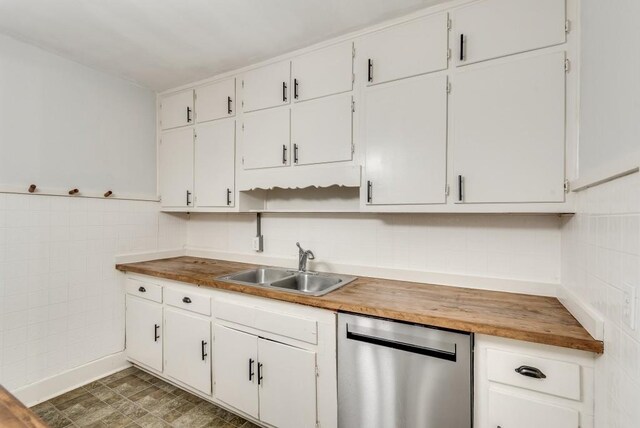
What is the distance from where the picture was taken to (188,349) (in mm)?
2189

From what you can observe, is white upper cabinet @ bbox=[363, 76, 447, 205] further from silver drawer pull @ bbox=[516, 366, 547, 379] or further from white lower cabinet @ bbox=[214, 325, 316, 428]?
white lower cabinet @ bbox=[214, 325, 316, 428]

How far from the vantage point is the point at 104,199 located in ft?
8.38

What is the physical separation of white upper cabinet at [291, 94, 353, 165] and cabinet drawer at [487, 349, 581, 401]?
132cm

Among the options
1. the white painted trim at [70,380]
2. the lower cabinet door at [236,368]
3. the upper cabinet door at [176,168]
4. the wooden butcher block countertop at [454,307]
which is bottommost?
the white painted trim at [70,380]

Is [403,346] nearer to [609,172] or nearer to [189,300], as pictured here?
[609,172]

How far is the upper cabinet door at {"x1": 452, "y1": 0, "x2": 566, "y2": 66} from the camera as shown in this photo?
1430 millimetres

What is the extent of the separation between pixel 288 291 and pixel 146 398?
4.90ft

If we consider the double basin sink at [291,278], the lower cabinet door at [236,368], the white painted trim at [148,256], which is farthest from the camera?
the white painted trim at [148,256]

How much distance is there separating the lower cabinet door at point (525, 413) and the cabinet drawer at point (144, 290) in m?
2.27

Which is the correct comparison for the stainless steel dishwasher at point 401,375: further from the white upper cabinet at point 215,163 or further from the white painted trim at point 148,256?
the white painted trim at point 148,256

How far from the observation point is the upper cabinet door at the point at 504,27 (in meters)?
1.43

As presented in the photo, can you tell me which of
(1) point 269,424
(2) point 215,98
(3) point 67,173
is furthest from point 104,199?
(1) point 269,424

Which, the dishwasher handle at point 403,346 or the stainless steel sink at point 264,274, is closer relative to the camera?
the dishwasher handle at point 403,346

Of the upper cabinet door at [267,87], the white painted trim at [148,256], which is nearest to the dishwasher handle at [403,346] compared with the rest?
the upper cabinet door at [267,87]
